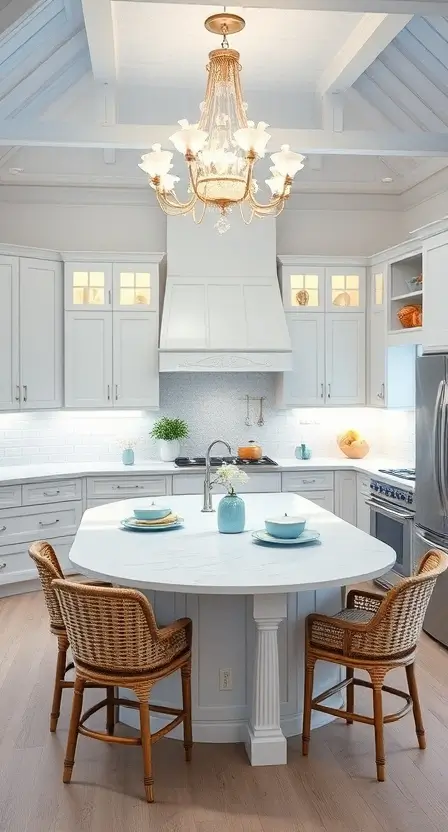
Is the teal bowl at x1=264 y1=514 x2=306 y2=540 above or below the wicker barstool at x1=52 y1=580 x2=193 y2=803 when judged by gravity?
above

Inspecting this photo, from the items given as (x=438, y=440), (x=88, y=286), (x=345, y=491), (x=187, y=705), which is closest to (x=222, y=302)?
(x=88, y=286)

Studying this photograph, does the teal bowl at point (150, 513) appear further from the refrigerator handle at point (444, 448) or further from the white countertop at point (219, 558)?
the refrigerator handle at point (444, 448)

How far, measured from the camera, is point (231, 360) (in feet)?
22.3

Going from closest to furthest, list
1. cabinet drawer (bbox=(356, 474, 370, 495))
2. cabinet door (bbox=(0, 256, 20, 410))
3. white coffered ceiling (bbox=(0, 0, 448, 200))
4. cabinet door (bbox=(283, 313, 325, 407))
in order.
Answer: white coffered ceiling (bbox=(0, 0, 448, 200)) < cabinet door (bbox=(0, 256, 20, 410)) < cabinet drawer (bbox=(356, 474, 370, 495)) < cabinet door (bbox=(283, 313, 325, 407))

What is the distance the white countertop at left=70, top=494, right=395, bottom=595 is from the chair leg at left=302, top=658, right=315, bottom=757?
0.47 metres

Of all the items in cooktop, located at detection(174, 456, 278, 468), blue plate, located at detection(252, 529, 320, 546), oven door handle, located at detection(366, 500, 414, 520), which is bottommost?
oven door handle, located at detection(366, 500, 414, 520)

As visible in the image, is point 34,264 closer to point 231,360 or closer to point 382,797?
point 231,360

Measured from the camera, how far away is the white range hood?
6777 millimetres

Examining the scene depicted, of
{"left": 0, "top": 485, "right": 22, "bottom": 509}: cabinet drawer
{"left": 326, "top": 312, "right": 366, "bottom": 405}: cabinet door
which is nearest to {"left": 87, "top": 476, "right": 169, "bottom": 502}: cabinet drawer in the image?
{"left": 0, "top": 485, "right": 22, "bottom": 509}: cabinet drawer

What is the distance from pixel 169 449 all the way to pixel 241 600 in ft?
11.7

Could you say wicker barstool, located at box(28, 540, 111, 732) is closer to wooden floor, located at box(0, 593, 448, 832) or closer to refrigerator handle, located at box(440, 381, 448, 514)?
wooden floor, located at box(0, 593, 448, 832)

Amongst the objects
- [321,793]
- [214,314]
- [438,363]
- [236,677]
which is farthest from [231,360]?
[321,793]

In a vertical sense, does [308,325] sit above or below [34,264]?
below

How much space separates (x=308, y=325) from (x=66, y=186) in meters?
2.56
